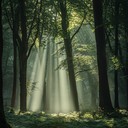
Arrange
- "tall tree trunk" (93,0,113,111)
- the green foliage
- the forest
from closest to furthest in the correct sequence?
the forest < "tall tree trunk" (93,0,113,111) < the green foliage

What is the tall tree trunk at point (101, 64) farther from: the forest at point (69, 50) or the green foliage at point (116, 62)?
the green foliage at point (116, 62)

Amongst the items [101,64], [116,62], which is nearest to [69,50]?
[116,62]

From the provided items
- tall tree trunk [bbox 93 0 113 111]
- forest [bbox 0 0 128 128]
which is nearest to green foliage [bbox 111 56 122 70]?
forest [bbox 0 0 128 128]

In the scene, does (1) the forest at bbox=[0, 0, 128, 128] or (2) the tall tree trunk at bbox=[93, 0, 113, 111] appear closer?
(1) the forest at bbox=[0, 0, 128, 128]

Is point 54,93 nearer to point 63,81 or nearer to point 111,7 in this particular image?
point 63,81

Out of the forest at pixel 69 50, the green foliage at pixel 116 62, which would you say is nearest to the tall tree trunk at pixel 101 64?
the forest at pixel 69 50

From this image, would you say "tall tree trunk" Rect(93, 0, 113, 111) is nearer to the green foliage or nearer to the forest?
the forest

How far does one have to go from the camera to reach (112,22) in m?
18.4

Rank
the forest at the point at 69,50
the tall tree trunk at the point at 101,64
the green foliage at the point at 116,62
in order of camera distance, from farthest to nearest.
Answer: the green foliage at the point at 116,62
the tall tree trunk at the point at 101,64
the forest at the point at 69,50

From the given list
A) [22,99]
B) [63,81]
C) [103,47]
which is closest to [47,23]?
[22,99]

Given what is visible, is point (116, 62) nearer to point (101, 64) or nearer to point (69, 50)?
point (101, 64)

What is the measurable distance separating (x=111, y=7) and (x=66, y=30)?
454 cm

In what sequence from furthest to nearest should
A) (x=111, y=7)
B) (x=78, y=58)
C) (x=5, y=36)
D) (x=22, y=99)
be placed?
(x=5, y=36), (x=78, y=58), (x=111, y=7), (x=22, y=99)

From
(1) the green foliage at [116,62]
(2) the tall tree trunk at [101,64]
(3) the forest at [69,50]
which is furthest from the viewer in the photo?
(1) the green foliage at [116,62]
